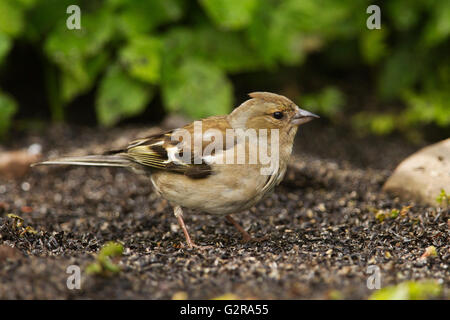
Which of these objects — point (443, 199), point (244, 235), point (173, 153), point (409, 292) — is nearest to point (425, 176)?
point (443, 199)

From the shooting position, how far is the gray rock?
16.0 feet

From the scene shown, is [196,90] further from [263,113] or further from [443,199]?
[443,199]

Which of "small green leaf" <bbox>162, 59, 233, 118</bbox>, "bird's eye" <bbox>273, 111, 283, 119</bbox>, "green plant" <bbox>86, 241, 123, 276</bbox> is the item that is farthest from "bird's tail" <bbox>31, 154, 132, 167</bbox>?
"small green leaf" <bbox>162, 59, 233, 118</bbox>

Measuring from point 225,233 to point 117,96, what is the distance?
256 centimetres

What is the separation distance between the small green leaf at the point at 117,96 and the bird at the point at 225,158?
83.2 inches

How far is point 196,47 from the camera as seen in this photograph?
266 inches

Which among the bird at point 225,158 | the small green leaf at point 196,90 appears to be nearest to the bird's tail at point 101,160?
the bird at point 225,158

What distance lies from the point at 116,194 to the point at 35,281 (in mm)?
2628

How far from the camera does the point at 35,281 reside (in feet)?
10.5

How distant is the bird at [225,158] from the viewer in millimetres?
4125

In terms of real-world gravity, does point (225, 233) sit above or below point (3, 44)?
below
